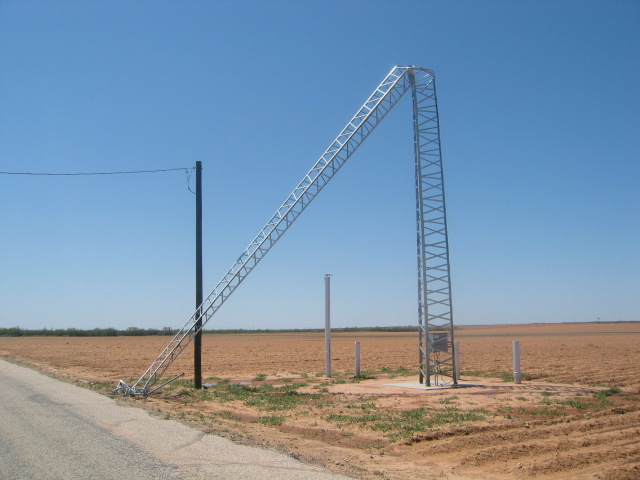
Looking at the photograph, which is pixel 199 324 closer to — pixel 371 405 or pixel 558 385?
pixel 371 405

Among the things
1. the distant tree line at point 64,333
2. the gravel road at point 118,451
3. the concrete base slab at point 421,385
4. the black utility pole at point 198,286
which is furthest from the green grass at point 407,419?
the distant tree line at point 64,333

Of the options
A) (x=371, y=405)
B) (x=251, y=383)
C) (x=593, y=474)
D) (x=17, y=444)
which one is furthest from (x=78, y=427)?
(x=251, y=383)

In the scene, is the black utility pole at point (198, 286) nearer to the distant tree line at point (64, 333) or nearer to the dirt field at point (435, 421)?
the dirt field at point (435, 421)

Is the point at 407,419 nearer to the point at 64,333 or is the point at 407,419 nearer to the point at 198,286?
the point at 198,286

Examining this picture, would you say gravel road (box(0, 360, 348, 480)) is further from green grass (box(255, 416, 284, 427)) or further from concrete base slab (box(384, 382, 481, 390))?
concrete base slab (box(384, 382, 481, 390))

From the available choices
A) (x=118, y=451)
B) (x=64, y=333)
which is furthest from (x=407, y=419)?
(x=64, y=333)

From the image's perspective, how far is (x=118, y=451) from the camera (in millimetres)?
9641

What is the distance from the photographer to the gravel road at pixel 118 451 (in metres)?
8.31

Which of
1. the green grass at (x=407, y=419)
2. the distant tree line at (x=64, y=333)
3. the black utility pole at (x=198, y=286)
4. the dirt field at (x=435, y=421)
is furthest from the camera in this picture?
the distant tree line at (x=64, y=333)

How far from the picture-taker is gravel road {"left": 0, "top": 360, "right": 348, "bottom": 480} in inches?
327

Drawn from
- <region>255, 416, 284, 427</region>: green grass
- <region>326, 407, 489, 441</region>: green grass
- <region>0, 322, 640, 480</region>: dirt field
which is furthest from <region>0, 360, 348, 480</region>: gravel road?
<region>326, 407, 489, 441</region>: green grass

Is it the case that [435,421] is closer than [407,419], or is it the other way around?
[435,421]

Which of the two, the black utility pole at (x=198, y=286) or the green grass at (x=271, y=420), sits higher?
the black utility pole at (x=198, y=286)

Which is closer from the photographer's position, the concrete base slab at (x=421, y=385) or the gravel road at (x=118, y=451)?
the gravel road at (x=118, y=451)
